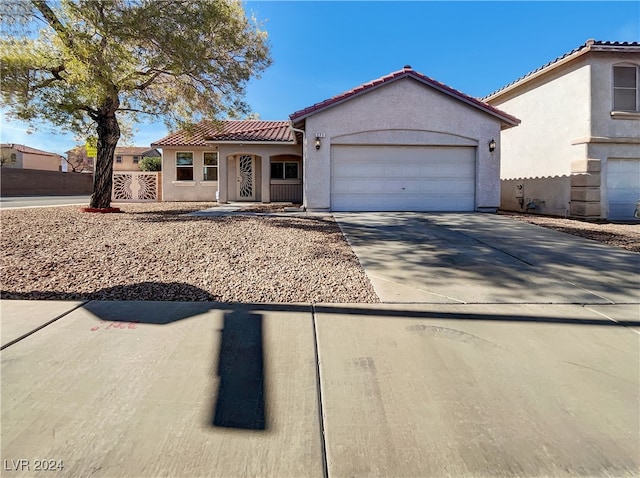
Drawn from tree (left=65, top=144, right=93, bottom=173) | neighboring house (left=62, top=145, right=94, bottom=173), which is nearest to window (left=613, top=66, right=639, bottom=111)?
neighboring house (left=62, top=145, right=94, bottom=173)

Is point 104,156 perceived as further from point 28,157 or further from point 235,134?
point 28,157

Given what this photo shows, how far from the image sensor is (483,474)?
2328mm

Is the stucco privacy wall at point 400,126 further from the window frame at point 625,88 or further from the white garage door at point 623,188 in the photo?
the white garage door at point 623,188

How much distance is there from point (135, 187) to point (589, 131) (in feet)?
69.4

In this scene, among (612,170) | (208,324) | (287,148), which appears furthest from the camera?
(287,148)

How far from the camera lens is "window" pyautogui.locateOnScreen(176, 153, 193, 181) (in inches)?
867

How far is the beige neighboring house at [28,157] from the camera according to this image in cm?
5434

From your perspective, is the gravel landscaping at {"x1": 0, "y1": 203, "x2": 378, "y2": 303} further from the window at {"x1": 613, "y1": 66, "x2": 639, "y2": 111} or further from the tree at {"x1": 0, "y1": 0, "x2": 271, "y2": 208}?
the window at {"x1": 613, "y1": 66, "x2": 639, "y2": 111}

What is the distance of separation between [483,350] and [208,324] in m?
2.80

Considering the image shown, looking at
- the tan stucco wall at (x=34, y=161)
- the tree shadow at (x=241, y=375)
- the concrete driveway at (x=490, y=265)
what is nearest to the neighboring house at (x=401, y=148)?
the concrete driveway at (x=490, y=265)

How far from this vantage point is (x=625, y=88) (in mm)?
13922

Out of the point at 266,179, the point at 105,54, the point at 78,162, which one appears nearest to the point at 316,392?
the point at 105,54

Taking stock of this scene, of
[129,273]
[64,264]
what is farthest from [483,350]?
[64,264]

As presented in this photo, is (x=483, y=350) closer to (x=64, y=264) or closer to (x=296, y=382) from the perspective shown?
(x=296, y=382)
